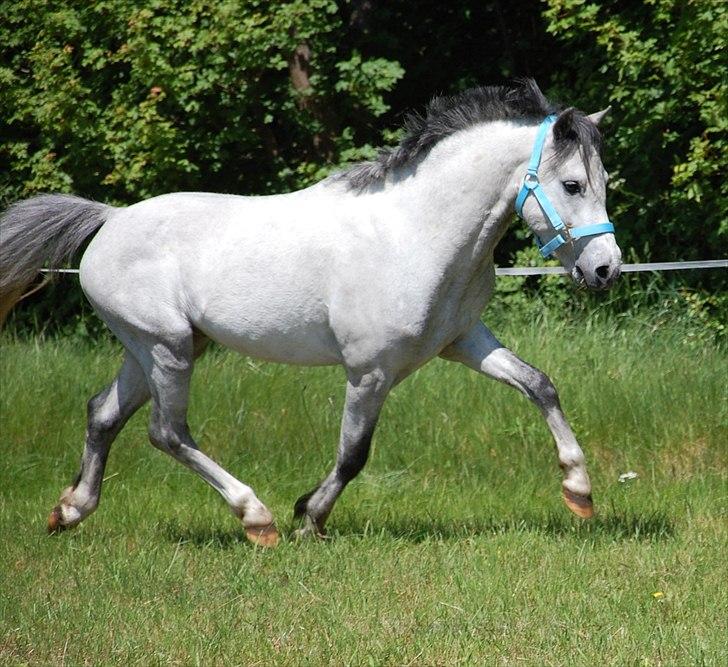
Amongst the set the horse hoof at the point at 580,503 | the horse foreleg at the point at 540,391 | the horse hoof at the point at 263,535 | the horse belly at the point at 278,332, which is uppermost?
the horse belly at the point at 278,332

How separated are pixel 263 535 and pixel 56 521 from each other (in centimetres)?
115

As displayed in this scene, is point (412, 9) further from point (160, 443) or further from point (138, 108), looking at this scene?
point (160, 443)

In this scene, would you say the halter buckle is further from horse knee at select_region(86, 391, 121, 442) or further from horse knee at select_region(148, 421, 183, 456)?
horse knee at select_region(86, 391, 121, 442)

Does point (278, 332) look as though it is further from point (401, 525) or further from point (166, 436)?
point (401, 525)

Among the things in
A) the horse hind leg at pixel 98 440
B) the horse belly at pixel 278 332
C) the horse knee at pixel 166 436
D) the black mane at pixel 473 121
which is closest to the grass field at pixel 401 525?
the horse hind leg at pixel 98 440

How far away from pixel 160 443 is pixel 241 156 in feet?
18.1

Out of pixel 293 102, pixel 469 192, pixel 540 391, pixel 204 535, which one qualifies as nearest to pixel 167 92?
pixel 293 102

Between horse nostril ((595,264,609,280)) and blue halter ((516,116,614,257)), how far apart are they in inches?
5.9

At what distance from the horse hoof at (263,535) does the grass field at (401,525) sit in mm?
87

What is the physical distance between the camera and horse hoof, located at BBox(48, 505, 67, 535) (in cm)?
633

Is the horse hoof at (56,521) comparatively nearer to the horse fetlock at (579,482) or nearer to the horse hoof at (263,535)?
the horse hoof at (263,535)

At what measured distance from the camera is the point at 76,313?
11.4 m

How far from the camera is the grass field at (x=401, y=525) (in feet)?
14.9

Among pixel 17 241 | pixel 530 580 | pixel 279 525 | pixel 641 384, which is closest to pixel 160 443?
pixel 279 525
